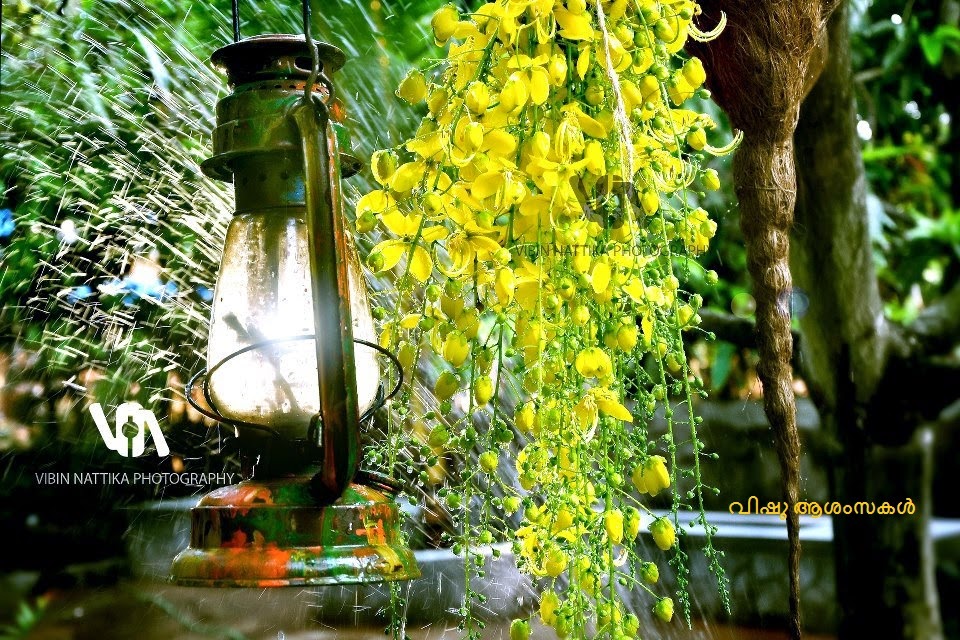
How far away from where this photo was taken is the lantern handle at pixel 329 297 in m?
0.44

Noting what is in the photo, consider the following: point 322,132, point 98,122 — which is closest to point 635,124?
point 322,132

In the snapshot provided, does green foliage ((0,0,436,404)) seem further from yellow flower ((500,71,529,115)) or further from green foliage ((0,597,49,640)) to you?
yellow flower ((500,71,529,115))

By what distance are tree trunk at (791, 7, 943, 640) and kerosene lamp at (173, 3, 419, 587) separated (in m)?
0.94

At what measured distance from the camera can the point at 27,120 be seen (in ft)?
4.40

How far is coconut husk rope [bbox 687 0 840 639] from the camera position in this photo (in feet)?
2.35

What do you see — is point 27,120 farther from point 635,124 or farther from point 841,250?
point 841,250

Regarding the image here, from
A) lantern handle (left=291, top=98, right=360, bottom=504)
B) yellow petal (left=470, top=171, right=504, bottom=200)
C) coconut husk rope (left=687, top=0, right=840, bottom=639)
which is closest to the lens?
lantern handle (left=291, top=98, right=360, bottom=504)

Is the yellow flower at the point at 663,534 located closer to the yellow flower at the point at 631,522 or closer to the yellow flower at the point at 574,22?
the yellow flower at the point at 631,522

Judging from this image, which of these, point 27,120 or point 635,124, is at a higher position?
point 27,120

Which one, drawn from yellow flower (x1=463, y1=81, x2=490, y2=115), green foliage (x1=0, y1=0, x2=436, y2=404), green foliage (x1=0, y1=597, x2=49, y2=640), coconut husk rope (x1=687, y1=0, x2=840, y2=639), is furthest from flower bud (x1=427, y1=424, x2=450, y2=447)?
green foliage (x1=0, y1=597, x2=49, y2=640)

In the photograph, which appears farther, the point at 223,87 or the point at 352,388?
the point at 223,87

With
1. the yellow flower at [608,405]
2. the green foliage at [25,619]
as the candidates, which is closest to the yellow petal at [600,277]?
the yellow flower at [608,405]

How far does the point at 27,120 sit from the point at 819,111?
1.24 meters

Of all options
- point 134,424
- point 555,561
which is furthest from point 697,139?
point 134,424
